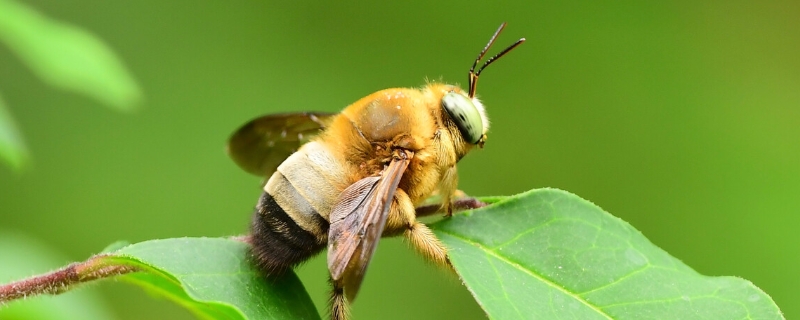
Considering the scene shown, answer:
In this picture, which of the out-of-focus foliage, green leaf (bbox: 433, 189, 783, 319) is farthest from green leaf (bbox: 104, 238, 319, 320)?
the out-of-focus foliage

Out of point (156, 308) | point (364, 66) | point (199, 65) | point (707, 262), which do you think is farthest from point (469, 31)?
point (156, 308)

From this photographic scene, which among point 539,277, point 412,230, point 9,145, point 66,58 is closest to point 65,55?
point 66,58

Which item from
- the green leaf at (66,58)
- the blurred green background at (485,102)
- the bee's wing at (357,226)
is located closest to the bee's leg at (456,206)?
the bee's wing at (357,226)

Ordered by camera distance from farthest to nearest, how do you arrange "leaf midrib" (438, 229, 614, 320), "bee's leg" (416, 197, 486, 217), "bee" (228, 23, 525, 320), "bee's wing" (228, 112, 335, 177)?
"bee's wing" (228, 112, 335, 177) → "bee's leg" (416, 197, 486, 217) → "bee" (228, 23, 525, 320) → "leaf midrib" (438, 229, 614, 320)

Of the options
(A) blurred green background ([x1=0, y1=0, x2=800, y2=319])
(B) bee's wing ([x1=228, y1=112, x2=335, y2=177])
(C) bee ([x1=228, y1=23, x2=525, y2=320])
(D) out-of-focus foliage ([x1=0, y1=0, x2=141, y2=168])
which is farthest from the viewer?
(A) blurred green background ([x1=0, y1=0, x2=800, y2=319])

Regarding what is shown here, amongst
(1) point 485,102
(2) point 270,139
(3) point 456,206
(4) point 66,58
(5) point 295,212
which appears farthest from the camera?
(1) point 485,102

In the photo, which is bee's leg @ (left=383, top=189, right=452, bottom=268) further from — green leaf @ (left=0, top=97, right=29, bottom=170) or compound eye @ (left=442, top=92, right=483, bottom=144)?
green leaf @ (left=0, top=97, right=29, bottom=170)

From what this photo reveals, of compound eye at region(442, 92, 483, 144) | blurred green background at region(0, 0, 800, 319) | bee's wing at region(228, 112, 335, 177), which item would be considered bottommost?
blurred green background at region(0, 0, 800, 319)

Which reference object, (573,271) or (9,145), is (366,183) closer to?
(573,271)
